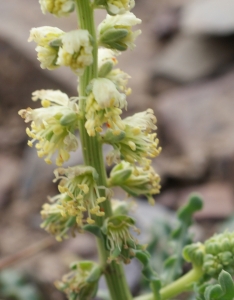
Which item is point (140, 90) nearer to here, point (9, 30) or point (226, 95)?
point (226, 95)

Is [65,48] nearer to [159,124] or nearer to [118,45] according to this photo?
[118,45]

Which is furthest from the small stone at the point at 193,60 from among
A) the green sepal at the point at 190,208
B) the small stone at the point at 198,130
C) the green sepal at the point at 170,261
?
the green sepal at the point at 170,261

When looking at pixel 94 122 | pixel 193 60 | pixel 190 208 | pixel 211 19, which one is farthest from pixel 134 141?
pixel 211 19

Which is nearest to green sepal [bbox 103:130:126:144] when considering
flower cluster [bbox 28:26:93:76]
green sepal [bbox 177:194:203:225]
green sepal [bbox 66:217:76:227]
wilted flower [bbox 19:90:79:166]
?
wilted flower [bbox 19:90:79:166]

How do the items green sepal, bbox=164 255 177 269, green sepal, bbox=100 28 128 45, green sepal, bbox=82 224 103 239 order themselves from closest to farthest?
green sepal, bbox=100 28 128 45 → green sepal, bbox=82 224 103 239 → green sepal, bbox=164 255 177 269

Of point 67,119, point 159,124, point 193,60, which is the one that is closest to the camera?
point 67,119

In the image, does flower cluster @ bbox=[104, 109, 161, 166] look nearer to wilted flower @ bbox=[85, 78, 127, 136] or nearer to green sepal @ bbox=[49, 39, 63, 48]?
wilted flower @ bbox=[85, 78, 127, 136]
